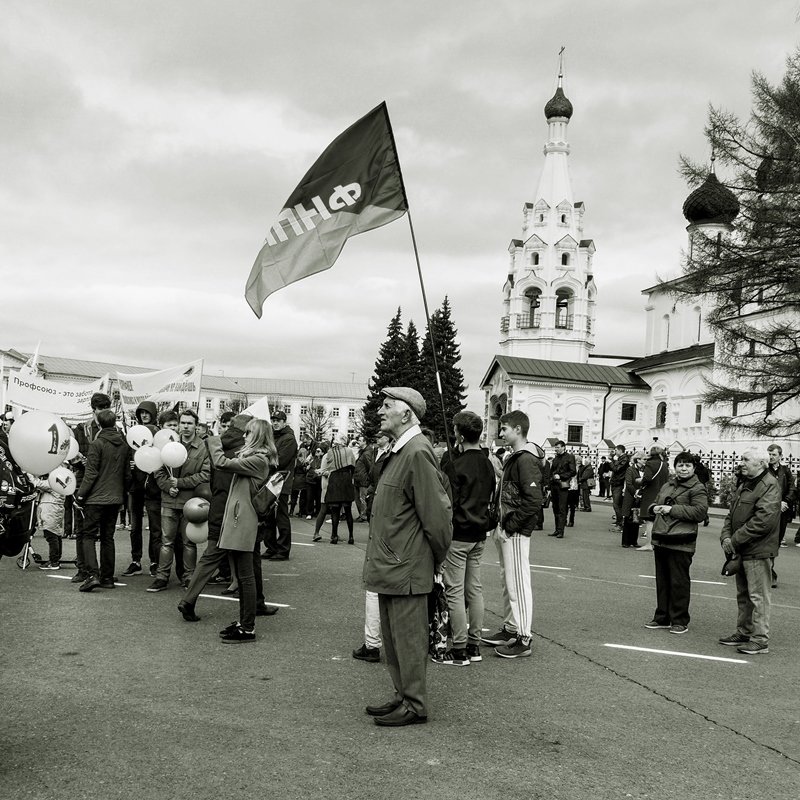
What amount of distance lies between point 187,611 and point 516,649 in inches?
116

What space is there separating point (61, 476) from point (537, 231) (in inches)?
2894

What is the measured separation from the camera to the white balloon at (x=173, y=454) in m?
9.23

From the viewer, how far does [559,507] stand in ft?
64.0

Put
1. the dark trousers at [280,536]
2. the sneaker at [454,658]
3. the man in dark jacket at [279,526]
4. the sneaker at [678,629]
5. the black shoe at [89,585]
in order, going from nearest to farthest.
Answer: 1. the sneaker at [454,658]
2. the sneaker at [678,629]
3. the black shoe at [89,585]
4. the man in dark jacket at [279,526]
5. the dark trousers at [280,536]

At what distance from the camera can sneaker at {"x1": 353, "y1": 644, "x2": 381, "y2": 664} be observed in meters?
6.76

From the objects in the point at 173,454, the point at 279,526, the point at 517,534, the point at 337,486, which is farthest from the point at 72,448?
the point at 337,486

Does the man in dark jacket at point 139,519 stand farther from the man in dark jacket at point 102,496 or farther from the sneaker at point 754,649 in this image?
the sneaker at point 754,649

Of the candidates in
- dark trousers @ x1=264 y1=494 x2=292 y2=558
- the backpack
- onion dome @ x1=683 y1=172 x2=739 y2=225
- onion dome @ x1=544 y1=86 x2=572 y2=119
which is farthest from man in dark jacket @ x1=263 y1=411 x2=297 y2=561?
onion dome @ x1=544 y1=86 x2=572 y2=119

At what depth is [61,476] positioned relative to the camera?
1064cm

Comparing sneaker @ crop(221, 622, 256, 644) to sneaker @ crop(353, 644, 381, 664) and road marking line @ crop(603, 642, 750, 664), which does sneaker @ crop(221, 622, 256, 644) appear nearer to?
sneaker @ crop(353, 644, 381, 664)

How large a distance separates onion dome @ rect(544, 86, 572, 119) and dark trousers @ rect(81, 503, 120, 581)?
81.6 meters

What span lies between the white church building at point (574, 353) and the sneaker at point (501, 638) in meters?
46.4

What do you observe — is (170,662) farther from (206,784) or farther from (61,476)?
(61,476)

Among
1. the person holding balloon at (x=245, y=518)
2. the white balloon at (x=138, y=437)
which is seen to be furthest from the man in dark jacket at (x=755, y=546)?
the white balloon at (x=138, y=437)
